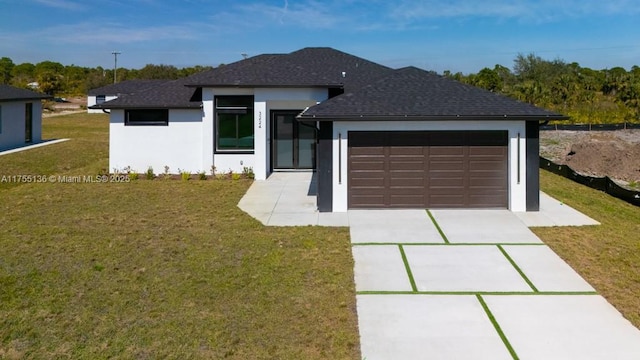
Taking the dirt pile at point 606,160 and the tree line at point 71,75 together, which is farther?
the tree line at point 71,75

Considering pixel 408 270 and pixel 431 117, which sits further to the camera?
pixel 431 117

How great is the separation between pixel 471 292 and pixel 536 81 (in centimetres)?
5508

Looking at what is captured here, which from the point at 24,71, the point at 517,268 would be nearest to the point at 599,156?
the point at 517,268

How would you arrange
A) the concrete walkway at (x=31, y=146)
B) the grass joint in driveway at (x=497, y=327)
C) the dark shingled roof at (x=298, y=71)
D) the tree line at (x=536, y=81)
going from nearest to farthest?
the grass joint in driveway at (x=497, y=327)
the dark shingled roof at (x=298, y=71)
the concrete walkway at (x=31, y=146)
the tree line at (x=536, y=81)

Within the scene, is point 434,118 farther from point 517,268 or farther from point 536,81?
point 536,81

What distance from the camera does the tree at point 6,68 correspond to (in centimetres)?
7836

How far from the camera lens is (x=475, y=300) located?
695 cm

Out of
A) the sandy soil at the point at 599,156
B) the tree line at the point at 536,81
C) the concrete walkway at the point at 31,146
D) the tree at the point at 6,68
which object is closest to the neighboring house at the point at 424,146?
the sandy soil at the point at 599,156

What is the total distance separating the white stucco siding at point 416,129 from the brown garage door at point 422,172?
150mm

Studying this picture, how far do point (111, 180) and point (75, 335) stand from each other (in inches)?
498

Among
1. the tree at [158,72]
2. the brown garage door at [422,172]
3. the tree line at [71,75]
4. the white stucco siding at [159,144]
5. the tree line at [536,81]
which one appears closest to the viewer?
the brown garage door at [422,172]

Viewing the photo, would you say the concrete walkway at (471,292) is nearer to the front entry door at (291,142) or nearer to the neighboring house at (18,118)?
the front entry door at (291,142)

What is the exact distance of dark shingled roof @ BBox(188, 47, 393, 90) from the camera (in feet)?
57.1

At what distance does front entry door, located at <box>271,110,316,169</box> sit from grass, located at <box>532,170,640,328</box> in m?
8.52
